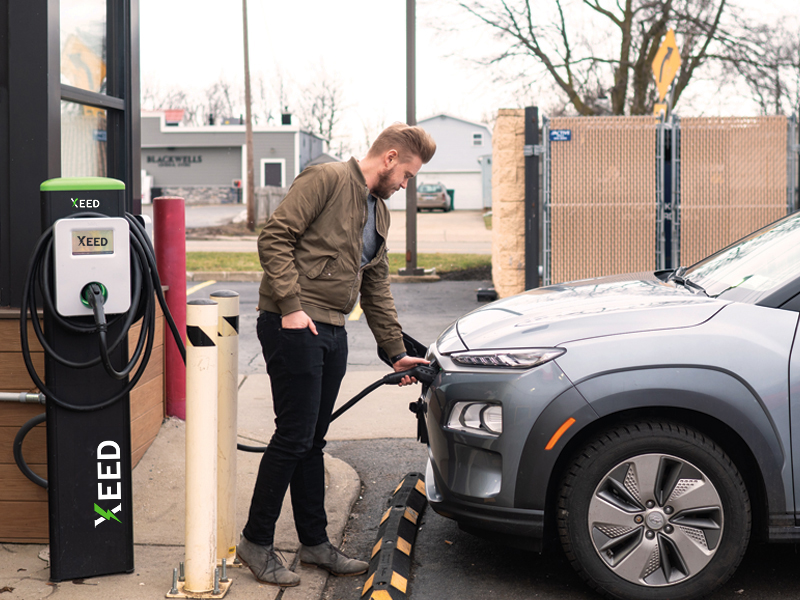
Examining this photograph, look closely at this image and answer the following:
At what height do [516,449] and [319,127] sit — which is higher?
[319,127]

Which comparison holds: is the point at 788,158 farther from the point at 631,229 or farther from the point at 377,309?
the point at 377,309

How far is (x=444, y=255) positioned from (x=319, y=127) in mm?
53957

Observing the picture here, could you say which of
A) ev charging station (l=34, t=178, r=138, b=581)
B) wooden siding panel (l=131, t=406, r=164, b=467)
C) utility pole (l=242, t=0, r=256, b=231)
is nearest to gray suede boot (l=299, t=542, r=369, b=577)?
ev charging station (l=34, t=178, r=138, b=581)

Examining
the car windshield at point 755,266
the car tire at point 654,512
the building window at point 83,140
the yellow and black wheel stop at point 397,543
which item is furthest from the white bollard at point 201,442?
the car windshield at point 755,266

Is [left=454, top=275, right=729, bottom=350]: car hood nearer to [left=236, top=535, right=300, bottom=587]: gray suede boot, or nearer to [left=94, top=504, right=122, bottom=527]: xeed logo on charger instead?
[left=236, top=535, right=300, bottom=587]: gray suede boot

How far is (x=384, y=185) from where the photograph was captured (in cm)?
332

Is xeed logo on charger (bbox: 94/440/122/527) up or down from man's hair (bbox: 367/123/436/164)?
down

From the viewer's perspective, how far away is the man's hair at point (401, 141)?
10.7 feet

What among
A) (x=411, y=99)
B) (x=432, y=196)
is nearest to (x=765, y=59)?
(x=411, y=99)

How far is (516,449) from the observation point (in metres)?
3.06

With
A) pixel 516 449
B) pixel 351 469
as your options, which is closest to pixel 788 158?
pixel 351 469

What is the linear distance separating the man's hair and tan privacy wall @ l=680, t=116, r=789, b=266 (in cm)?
812

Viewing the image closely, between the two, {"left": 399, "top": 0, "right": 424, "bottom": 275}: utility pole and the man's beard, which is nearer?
the man's beard

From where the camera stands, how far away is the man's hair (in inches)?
128
